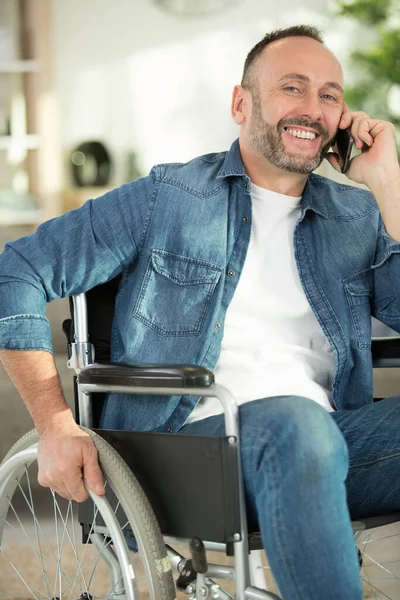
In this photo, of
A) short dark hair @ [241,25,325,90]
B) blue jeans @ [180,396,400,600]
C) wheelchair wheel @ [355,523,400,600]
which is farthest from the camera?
wheelchair wheel @ [355,523,400,600]

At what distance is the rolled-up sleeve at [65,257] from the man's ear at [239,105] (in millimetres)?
310

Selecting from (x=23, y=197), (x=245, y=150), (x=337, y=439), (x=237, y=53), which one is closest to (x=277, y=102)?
(x=245, y=150)

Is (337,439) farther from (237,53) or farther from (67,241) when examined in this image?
(237,53)

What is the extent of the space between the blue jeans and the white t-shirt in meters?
0.29

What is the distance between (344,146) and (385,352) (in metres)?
0.40

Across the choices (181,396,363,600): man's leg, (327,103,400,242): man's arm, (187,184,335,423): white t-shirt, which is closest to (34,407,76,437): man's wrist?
(187,184,335,423): white t-shirt

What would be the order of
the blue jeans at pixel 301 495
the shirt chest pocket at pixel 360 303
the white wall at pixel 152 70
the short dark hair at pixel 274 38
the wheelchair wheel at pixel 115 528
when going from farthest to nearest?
the white wall at pixel 152 70 → the short dark hair at pixel 274 38 → the shirt chest pocket at pixel 360 303 → the wheelchair wheel at pixel 115 528 → the blue jeans at pixel 301 495

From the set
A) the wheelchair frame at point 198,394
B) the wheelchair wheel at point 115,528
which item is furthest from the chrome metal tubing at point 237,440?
the wheelchair wheel at point 115,528

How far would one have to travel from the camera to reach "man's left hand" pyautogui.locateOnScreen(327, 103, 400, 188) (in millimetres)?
1673

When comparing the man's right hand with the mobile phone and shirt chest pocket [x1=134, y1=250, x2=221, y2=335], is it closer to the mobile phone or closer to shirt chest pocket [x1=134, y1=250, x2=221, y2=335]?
shirt chest pocket [x1=134, y1=250, x2=221, y2=335]

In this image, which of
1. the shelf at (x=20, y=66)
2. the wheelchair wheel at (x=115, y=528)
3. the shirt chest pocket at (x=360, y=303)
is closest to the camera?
the wheelchair wheel at (x=115, y=528)

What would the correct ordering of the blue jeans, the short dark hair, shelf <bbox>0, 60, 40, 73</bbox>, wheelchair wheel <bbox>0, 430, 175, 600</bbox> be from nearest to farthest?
the blue jeans, wheelchair wheel <bbox>0, 430, 175, 600</bbox>, the short dark hair, shelf <bbox>0, 60, 40, 73</bbox>

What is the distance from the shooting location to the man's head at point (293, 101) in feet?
5.48

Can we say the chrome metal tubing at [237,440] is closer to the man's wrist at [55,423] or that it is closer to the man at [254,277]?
the man at [254,277]
